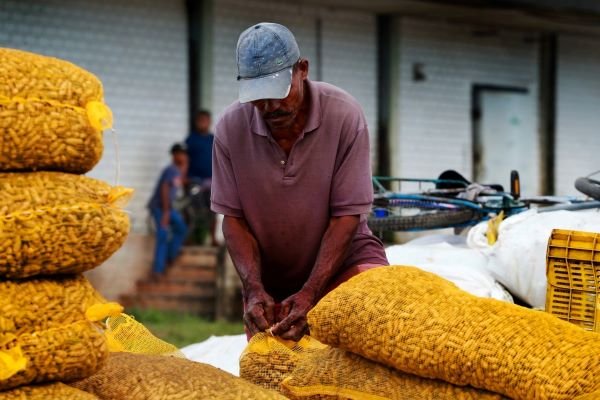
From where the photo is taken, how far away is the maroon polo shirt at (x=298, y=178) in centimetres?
386

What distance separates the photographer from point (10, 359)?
8.00ft

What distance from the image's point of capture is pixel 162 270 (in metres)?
12.3

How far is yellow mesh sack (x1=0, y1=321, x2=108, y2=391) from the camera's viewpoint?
2479mm

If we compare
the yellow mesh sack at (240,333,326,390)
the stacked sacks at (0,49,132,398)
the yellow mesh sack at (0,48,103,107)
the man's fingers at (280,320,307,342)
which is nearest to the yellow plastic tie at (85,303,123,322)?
the stacked sacks at (0,49,132,398)

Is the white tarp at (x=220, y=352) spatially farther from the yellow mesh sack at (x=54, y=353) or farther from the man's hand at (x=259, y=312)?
the yellow mesh sack at (x=54, y=353)

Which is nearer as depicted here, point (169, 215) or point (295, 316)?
point (295, 316)

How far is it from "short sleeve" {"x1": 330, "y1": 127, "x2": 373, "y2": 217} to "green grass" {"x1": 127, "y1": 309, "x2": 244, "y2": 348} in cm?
580

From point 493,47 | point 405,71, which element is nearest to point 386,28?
point 405,71

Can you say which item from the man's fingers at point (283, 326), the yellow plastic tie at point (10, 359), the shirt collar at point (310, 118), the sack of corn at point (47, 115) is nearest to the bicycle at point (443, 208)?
the shirt collar at point (310, 118)

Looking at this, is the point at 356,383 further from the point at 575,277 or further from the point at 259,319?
the point at 575,277

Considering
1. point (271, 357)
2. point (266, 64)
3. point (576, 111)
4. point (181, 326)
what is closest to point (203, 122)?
point (181, 326)

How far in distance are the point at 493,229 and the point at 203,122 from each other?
7847 millimetres

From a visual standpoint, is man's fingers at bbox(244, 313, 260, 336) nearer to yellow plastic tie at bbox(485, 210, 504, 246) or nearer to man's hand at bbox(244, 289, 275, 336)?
man's hand at bbox(244, 289, 275, 336)

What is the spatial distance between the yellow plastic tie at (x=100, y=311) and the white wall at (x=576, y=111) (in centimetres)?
1501
